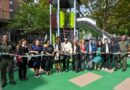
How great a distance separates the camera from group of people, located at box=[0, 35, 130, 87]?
13914 millimetres

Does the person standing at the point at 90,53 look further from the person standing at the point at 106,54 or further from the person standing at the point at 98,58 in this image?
the person standing at the point at 106,54

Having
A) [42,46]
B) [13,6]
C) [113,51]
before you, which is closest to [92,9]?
[13,6]

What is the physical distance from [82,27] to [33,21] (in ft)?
26.5

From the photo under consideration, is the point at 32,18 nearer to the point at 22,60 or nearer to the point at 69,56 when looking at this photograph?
the point at 69,56

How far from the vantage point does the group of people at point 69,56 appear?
548 inches

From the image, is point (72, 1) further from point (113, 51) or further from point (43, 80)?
point (43, 80)

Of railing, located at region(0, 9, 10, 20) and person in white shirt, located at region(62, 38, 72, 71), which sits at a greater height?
railing, located at region(0, 9, 10, 20)

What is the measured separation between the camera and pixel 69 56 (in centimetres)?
1622

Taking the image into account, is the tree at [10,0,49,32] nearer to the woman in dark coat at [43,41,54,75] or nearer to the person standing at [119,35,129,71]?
the person standing at [119,35,129,71]

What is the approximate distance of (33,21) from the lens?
36.5 metres

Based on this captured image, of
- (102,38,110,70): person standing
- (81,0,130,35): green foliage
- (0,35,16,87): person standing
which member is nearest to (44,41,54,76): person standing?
(0,35,16,87): person standing

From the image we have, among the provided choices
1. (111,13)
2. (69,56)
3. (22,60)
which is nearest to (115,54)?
(69,56)

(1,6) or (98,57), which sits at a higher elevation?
(1,6)

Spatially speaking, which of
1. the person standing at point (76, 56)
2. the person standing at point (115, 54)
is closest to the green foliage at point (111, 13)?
the person standing at point (115, 54)
